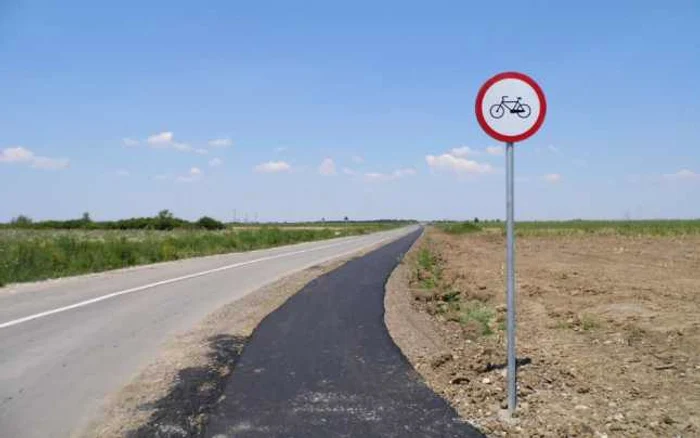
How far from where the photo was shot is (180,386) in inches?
224

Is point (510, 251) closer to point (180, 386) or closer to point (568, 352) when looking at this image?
point (568, 352)

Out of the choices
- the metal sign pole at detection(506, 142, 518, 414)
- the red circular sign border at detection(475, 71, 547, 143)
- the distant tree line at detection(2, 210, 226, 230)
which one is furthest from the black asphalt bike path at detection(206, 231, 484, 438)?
the distant tree line at detection(2, 210, 226, 230)

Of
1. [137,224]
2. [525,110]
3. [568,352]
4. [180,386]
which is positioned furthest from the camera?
[137,224]

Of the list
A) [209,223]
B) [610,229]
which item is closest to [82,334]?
[610,229]

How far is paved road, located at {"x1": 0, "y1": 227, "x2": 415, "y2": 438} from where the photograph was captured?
511 cm

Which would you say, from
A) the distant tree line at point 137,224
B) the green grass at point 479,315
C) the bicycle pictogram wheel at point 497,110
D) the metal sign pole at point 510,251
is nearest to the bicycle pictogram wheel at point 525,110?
the bicycle pictogram wheel at point 497,110

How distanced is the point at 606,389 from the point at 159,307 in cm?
812

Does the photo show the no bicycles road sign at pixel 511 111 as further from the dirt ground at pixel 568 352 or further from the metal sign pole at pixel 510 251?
the dirt ground at pixel 568 352

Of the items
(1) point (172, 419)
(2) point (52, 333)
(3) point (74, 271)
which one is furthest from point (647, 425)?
(3) point (74, 271)

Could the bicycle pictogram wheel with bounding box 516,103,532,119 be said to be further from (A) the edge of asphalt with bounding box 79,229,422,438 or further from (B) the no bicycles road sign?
(A) the edge of asphalt with bounding box 79,229,422,438

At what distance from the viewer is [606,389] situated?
5.38m

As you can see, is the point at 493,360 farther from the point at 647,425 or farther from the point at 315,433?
the point at 315,433

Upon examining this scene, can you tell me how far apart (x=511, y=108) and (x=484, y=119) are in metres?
0.24

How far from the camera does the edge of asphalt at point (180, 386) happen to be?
15.1 ft
